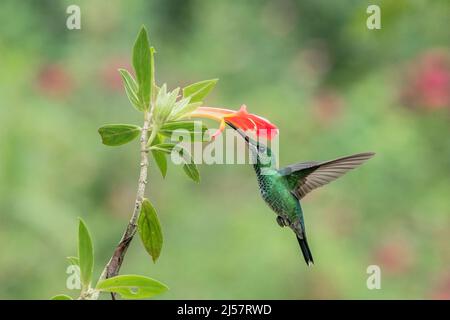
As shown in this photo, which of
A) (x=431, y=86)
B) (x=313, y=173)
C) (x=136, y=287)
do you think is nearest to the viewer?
(x=136, y=287)

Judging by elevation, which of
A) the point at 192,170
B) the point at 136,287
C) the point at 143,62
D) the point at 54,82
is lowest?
the point at 136,287

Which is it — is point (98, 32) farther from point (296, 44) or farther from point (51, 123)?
point (296, 44)

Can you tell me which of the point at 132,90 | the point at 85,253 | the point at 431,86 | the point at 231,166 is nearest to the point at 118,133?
the point at 132,90

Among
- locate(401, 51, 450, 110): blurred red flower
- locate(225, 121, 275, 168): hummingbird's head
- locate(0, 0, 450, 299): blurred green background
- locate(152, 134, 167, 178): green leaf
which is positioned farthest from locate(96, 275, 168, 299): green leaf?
locate(401, 51, 450, 110): blurred red flower

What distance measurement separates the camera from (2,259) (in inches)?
97.0

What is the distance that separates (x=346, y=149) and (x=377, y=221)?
1.01 ft

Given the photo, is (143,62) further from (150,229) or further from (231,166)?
(231,166)

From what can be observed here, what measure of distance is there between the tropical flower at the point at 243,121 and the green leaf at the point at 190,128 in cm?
11

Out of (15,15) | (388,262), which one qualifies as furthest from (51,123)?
(388,262)

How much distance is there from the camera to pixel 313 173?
1150mm

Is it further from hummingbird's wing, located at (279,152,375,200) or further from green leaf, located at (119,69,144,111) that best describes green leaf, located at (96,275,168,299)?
hummingbird's wing, located at (279,152,375,200)

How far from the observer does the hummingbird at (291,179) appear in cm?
103

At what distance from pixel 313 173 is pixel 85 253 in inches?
18.4

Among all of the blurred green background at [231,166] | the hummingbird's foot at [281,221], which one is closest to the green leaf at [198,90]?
the hummingbird's foot at [281,221]
